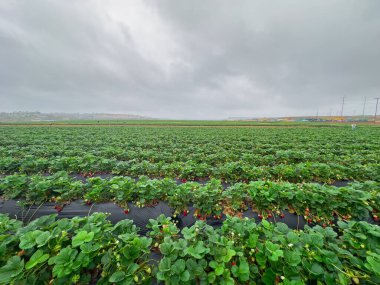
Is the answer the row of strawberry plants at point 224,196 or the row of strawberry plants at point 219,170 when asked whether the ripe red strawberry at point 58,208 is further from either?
the row of strawberry plants at point 219,170

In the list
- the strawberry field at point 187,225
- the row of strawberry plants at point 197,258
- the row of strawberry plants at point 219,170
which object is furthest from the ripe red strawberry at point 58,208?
the row of strawberry plants at point 219,170

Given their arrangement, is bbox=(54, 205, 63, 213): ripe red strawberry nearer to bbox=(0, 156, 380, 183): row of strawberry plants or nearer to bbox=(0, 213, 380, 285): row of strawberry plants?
bbox=(0, 213, 380, 285): row of strawberry plants

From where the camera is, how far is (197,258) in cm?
176

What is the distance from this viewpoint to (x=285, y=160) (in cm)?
779

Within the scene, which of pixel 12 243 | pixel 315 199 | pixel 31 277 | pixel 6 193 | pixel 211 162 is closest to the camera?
pixel 31 277

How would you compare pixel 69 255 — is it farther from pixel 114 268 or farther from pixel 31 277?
pixel 114 268

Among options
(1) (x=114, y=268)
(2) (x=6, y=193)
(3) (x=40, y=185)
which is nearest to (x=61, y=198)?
(3) (x=40, y=185)

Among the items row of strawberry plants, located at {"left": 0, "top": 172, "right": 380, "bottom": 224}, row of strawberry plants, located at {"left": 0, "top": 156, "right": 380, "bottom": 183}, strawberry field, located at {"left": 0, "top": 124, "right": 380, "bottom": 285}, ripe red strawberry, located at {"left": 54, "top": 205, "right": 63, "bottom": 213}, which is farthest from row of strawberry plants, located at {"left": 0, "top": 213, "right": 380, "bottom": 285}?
row of strawberry plants, located at {"left": 0, "top": 156, "right": 380, "bottom": 183}

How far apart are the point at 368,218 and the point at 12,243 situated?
6526mm

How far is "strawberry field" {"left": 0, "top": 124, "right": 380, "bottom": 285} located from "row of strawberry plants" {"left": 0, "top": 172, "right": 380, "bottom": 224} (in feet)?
0.08

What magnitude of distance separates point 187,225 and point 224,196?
3.56 ft

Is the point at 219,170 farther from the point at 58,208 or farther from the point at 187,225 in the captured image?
the point at 58,208

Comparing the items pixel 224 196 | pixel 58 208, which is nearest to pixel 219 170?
pixel 224 196

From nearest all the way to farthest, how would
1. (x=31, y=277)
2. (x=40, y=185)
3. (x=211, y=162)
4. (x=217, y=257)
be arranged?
1. (x=31, y=277)
2. (x=217, y=257)
3. (x=40, y=185)
4. (x=211, y=162)
